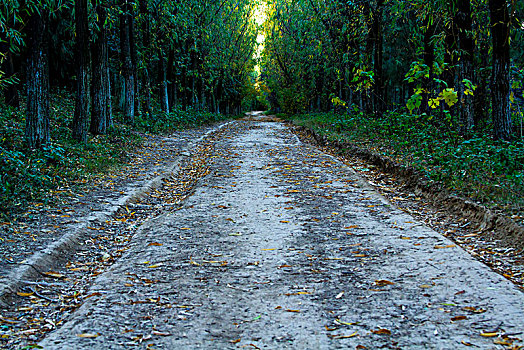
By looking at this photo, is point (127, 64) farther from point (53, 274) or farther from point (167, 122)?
point (53, 274)

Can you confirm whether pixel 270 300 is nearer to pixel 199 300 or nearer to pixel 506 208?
pixel 199 300

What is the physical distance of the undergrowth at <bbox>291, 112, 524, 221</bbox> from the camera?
5844mm

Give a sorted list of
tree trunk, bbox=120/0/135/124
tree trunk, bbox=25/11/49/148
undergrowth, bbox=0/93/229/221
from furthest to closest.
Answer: tree trunk, bbox=120/0/135/124 → tree trunk, bbox=25/11/49/148 → undergrowth, bbox=0/93/229/221

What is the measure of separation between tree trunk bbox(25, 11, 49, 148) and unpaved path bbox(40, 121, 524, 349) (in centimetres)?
429

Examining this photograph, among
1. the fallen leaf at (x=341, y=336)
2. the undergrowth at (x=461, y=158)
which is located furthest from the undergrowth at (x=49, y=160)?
the undergrowth at (x=461, y=158)

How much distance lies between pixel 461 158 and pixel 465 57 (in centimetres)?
339

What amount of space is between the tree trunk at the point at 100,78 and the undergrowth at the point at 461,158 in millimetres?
7884

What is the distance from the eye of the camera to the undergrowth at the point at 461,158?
230 inches

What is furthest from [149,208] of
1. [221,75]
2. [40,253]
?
[221,75]

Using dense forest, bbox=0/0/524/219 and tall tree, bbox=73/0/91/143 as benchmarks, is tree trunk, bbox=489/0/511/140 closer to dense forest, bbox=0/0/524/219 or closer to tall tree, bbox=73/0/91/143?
dense forest, bbox=0/0/524/219

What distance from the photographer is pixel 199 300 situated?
137 inches

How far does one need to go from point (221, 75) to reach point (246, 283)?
34.7m

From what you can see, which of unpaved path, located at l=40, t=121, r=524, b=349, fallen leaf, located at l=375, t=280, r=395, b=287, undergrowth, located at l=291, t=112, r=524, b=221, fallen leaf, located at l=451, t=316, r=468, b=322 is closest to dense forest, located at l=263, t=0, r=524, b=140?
undergrowth, located at l=291, t=112, r=524, b=221

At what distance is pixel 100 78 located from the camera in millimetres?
12258
